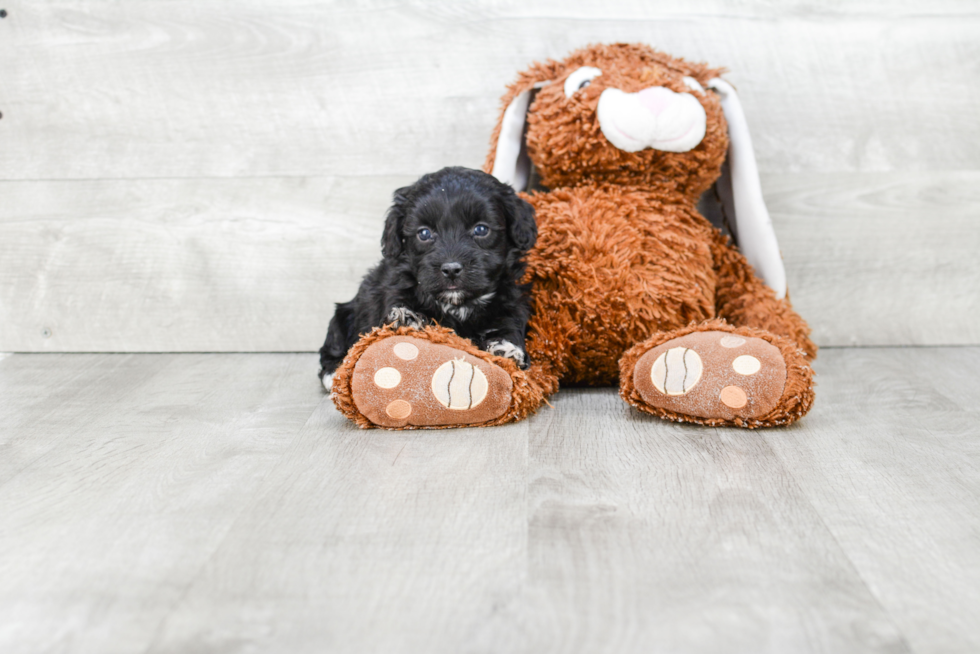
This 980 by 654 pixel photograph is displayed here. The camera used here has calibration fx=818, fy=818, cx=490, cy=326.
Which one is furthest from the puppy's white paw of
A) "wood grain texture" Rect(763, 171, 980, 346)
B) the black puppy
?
"wood grain texture" Rect(763, 171, 980, 346)

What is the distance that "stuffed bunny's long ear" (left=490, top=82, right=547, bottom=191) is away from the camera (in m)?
2.01

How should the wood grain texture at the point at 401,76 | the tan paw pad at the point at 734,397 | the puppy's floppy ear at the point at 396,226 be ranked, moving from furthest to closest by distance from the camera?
the wood grain texture at the point at 401,76 < the puppy's floppy ear at the point at 396,226 < the tan paw pad at the point at 734,397

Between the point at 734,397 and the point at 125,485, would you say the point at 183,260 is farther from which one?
the point at 734,397

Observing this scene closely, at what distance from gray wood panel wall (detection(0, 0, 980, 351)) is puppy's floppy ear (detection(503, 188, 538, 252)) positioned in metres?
0.66

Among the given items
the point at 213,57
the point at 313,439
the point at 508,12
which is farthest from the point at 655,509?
the point at 213,57

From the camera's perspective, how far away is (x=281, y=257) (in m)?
2.34

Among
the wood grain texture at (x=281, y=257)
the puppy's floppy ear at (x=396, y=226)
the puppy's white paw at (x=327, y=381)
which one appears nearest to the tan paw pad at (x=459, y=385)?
the puppy's floppy ear at (x=396, y=226)

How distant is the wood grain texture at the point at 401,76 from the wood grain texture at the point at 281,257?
0.25 ft

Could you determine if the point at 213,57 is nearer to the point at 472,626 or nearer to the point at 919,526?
the point at 472,626

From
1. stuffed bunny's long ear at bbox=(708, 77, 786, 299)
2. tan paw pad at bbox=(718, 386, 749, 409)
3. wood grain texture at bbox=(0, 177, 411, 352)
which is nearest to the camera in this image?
tan paw pad at bbox=(718, 386, 749, 409)

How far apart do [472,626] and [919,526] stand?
66cm

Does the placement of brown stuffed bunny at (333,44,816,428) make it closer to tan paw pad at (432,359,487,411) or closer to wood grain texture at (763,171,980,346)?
tan paw pad at (432,359,487,411)

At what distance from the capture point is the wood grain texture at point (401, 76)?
221 cm

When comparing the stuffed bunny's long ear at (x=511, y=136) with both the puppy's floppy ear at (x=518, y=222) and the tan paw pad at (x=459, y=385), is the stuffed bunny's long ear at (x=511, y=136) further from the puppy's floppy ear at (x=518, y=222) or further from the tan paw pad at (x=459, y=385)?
the tan paw pad at (x=459, y=385)
